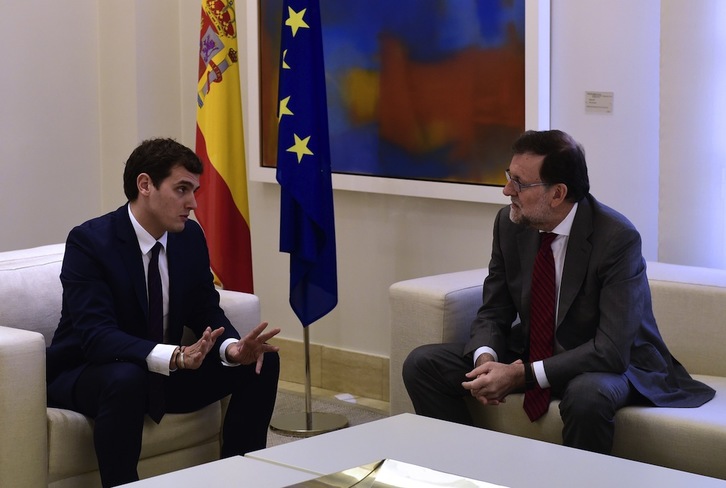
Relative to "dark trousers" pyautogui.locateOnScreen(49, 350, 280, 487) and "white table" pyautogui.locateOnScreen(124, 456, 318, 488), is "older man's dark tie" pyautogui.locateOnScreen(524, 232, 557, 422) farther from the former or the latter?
"white table" pyautogui.locateOnScreen(124, 456, 318, 488)

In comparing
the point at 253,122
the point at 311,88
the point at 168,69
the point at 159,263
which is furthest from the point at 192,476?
the point at 168,69

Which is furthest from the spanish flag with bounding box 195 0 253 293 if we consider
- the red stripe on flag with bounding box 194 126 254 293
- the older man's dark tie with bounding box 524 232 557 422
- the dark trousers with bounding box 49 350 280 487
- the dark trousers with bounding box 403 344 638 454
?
the older man's dark tie with bounding box 524 232 557 422

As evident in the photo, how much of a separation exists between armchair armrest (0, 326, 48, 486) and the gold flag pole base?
1.62 meters

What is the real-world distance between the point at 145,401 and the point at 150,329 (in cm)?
27

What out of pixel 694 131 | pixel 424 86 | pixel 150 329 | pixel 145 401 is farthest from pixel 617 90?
pixel 145 401

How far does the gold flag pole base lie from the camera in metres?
4.67

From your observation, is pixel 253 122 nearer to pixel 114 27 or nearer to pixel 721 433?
pixel 114 27

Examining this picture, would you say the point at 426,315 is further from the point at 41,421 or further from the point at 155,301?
the point at 41,421

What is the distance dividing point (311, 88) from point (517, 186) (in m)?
1.42

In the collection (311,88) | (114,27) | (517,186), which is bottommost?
(517,186)

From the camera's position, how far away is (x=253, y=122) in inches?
218

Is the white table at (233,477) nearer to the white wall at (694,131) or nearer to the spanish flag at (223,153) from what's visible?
the white wall at (694,131)

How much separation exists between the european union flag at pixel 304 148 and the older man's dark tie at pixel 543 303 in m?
1.34

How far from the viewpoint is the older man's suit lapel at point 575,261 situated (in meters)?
3.44
